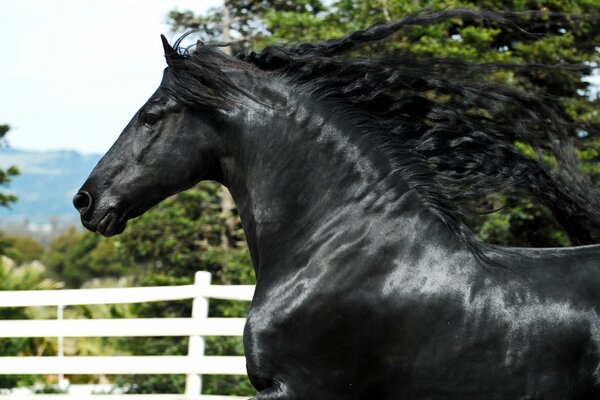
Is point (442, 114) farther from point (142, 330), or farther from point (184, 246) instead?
point (184, 246)

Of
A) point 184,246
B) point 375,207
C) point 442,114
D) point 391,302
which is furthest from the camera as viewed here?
point 184,246

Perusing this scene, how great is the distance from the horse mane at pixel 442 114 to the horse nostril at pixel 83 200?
1.86ft

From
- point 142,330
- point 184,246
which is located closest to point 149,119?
point 142,330

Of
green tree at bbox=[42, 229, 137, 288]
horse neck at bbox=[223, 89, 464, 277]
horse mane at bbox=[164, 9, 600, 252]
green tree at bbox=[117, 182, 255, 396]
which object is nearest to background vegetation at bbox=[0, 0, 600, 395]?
green tree at bbox=[117, 182, 255, 396]

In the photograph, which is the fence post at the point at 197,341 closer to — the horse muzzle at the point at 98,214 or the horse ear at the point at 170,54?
the horse muzzle at the point at 98,214

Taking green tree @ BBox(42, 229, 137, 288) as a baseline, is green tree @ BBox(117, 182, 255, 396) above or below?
above

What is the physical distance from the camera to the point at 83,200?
4.11 m

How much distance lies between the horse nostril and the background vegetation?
→ 508 centimetres

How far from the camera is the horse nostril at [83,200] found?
4.09 metres

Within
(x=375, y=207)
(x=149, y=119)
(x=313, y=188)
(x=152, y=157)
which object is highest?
(x=149, y=119)

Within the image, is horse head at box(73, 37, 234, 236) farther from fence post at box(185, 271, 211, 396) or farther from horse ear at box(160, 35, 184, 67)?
fence post at box(185, 271, 211, 396)

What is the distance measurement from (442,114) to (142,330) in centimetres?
448

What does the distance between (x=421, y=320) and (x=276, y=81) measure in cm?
115

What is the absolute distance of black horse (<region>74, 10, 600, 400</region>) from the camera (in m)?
3.71
